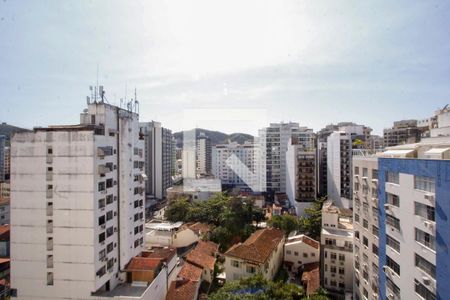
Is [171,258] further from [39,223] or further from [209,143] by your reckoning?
[209,143]

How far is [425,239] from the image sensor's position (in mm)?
6438

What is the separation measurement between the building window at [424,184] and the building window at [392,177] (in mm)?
861

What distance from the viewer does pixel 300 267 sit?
1573 centimetres

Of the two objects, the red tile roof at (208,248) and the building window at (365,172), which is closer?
the building window at (365,172)

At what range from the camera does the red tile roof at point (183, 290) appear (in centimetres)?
1164

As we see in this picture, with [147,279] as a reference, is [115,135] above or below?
above

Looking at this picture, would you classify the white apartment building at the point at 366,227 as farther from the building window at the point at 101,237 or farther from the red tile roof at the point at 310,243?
the building window at the point at 101,237

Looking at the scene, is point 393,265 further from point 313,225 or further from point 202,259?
point 313,225

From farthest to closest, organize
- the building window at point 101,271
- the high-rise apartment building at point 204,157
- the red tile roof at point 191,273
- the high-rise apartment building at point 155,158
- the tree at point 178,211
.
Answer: the high-rise apartment building at point 204,157
the high-rise apartment building at point 155,158
the tree at point 178,211
the red tile roof at point 191,273
the building window at point 101,271

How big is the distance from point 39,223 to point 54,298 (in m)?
2.94

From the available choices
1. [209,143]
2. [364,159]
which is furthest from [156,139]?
[364,159]

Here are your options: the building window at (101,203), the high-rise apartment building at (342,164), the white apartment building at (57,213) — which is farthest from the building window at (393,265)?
the high-rise apartment building at (342,164)

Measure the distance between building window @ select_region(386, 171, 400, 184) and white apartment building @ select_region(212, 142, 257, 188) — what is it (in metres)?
29.3

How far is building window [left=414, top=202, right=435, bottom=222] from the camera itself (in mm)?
6225
